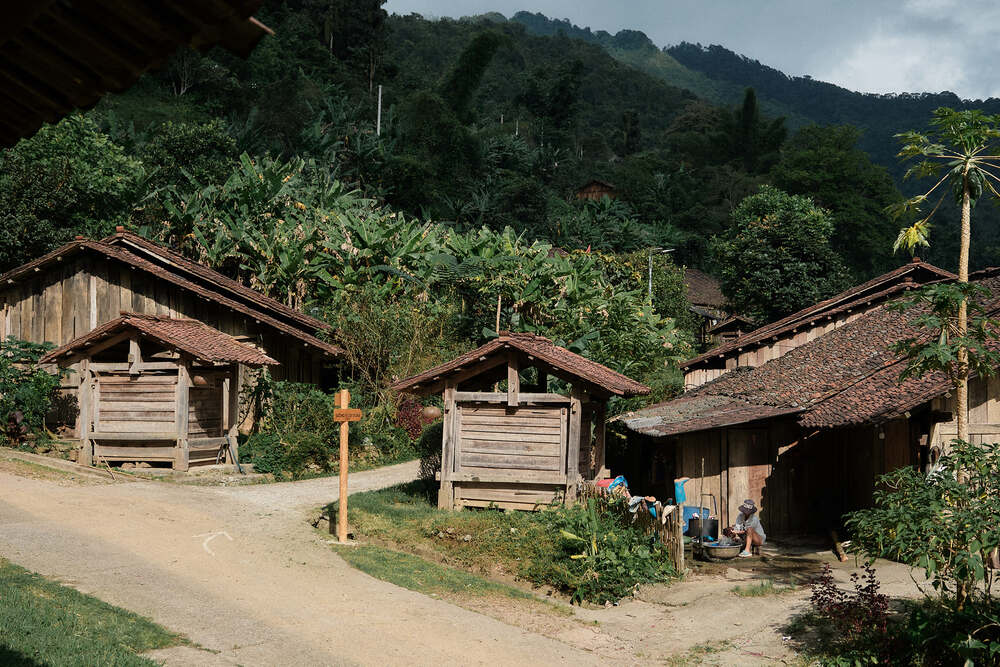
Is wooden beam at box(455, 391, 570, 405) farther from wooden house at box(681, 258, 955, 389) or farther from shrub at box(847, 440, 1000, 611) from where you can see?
wooden house at box(681, 258, 955, 389)

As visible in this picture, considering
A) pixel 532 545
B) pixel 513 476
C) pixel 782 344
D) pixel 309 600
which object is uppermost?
pixel 782 344

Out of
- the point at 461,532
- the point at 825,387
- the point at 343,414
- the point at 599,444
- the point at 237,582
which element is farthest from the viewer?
the point at 825,387

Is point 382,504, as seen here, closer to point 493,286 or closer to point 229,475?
point 229,475

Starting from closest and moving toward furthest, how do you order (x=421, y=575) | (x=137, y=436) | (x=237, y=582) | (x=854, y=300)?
1. (x=237, y=582)
2. (x=421, y=575)
3. (x=137, y=436)
4. (x=854, y=300)

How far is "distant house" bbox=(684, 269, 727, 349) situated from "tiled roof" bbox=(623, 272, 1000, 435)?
23292 mm

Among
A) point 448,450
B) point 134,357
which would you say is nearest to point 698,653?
point 448,450

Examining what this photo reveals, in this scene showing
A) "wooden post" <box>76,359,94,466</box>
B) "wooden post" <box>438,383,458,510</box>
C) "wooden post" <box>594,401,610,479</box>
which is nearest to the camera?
"wooden post" <box>438,383,458,510</box>

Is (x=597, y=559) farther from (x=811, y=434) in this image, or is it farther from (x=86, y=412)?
(x=86, y=412)

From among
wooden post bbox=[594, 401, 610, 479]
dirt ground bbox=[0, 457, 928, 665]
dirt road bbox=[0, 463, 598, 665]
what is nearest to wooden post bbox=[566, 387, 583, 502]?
wooden post bbox=[594, 401, 610, 479]

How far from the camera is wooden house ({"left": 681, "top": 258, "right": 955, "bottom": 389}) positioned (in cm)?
2511

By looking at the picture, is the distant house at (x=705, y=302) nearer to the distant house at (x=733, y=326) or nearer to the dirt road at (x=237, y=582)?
the distant house at (x=733, y=326)

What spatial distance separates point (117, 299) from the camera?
943 inches

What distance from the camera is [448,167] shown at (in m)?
56.7

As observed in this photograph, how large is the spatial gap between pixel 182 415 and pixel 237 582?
28.6 ft
